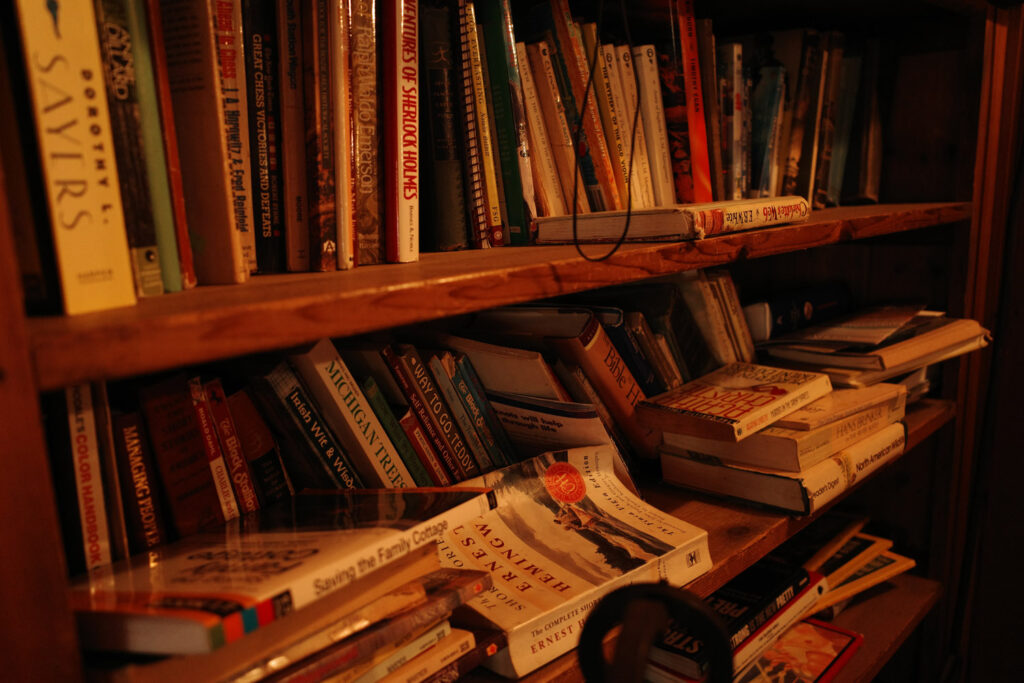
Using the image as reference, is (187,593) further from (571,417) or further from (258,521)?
(571,417)

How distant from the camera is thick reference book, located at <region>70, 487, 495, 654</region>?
1.26 ft

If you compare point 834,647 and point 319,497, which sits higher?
point 319,497

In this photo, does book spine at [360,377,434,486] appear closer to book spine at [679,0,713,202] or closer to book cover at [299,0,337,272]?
book cover at [299,0,337,272]

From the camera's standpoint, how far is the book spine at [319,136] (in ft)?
1.86

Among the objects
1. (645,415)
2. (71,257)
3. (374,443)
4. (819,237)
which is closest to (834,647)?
(645,415)

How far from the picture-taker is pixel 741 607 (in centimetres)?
99

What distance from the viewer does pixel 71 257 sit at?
39 cm

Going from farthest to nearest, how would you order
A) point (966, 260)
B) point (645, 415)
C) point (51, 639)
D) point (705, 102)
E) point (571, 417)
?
1. point (966, 260)
2. point (705, 102)
3. point (645, 415)
4. point (571, 417)
5. point (51, 639)

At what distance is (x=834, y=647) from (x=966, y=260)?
0.70m

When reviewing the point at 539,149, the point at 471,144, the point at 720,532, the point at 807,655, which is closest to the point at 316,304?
the point at 471,144

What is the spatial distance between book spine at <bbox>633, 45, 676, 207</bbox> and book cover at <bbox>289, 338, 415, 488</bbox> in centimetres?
52

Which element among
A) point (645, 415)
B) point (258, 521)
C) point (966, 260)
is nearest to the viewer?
point (258, 521)

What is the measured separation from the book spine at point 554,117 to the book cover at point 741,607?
54 centimetres

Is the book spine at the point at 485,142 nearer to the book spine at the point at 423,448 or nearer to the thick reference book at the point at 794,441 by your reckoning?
the book spine at the point at 423,448
